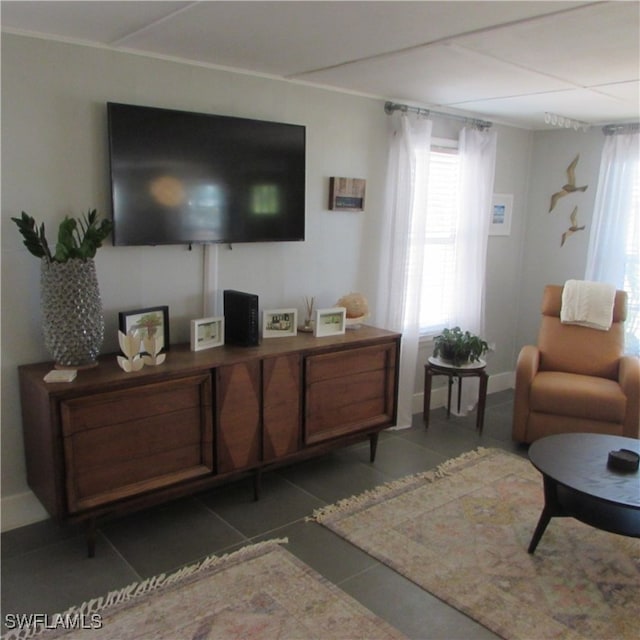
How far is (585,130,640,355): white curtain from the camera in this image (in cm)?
451

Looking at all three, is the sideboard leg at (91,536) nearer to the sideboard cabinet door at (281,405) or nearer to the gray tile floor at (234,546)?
the gray tile floor at (234,546)

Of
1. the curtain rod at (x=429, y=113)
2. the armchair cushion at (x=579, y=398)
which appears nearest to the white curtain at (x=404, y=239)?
the curtain rod at (x=429, y=113)

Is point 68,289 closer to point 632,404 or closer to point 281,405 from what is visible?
point 281,405

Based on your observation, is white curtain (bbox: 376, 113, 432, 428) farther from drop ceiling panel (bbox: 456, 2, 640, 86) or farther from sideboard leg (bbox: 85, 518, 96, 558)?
sideboard leg (bbox: 85, 518, 96, 558)

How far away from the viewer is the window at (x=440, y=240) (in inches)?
173

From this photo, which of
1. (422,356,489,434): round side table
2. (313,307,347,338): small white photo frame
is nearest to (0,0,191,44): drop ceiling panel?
(313,307,347,338): small white photo frame

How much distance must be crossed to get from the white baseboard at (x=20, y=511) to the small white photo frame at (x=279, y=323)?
4.57 feet

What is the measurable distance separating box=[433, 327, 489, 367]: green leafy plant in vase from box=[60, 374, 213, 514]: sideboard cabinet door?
1.92 meters

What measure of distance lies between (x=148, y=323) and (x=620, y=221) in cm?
358

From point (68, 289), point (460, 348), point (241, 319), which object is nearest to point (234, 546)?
point (241, 319)

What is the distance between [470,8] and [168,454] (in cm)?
218

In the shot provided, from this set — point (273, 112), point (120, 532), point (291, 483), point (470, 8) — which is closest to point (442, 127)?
point (273, 112)

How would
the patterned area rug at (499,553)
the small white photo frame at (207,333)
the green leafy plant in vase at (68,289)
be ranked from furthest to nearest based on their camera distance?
the small white photo frame at (207,333)
the green leafy plant in vase at (68,289)
the patterned area rug at (499,553)

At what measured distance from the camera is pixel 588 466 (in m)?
2.67
